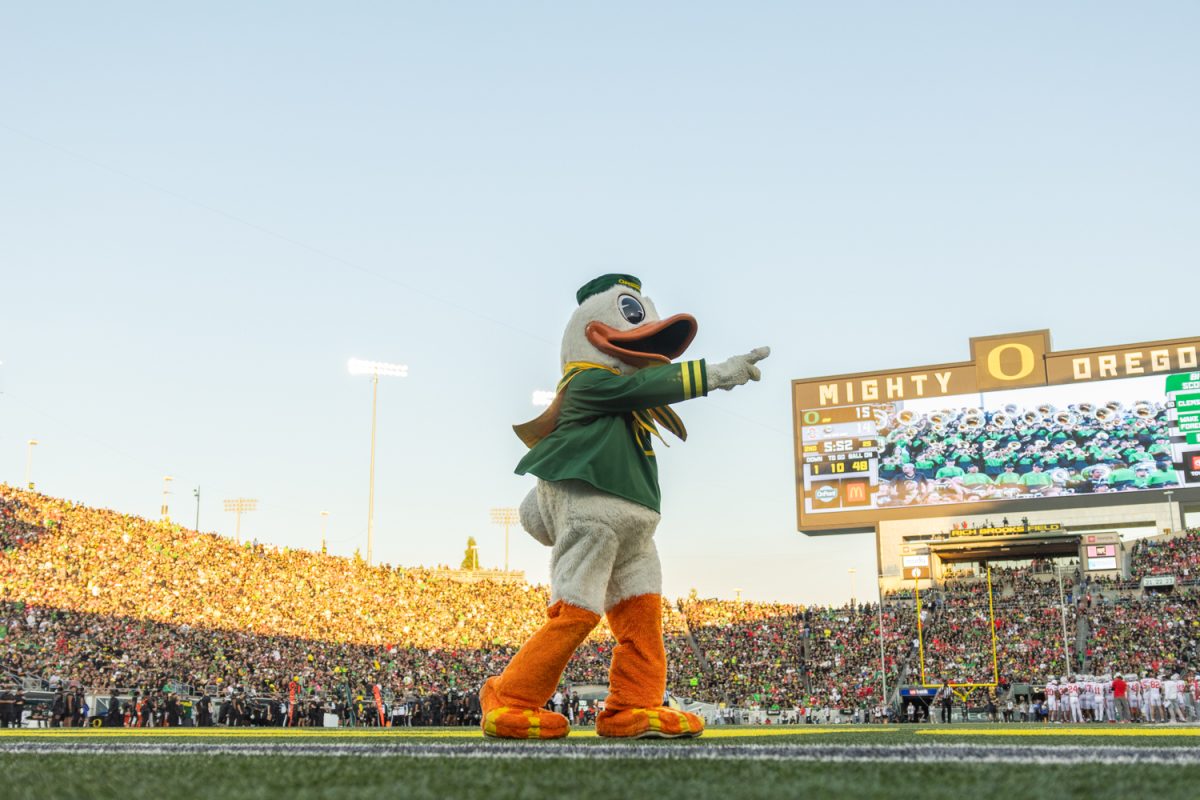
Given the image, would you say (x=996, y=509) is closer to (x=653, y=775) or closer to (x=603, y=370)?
(x=603, y=370)

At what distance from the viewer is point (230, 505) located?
60594mm

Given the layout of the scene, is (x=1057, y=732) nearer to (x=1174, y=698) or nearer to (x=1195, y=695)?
(x=1174, y=698)

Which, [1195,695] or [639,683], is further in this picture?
[1195,695]

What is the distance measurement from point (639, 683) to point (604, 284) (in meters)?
2.10

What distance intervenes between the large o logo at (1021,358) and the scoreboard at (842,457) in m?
3.03

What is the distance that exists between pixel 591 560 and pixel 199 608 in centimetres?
2414

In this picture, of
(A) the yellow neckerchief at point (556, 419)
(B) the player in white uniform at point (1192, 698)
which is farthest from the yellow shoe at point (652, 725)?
(B) the player in white uniform at point (1192, 698)

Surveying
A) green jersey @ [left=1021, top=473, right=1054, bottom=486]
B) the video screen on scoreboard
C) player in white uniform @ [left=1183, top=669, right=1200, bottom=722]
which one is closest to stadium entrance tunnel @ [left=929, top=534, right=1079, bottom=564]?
the video screen on scoreboard

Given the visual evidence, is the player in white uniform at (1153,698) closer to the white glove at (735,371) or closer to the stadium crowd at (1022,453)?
the stadium crowd at (1022,453)

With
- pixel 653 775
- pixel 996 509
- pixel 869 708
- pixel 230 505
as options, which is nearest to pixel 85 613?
pixel 869 708

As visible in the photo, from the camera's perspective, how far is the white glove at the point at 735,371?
529cm

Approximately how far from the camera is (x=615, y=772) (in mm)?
2619

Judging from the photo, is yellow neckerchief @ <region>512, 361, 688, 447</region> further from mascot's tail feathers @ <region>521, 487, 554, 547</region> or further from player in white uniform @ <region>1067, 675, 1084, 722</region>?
player in white uniform @ <region>1067, 675, 1084, 722</region>

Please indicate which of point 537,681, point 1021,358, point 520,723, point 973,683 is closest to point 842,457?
point 1021,358
